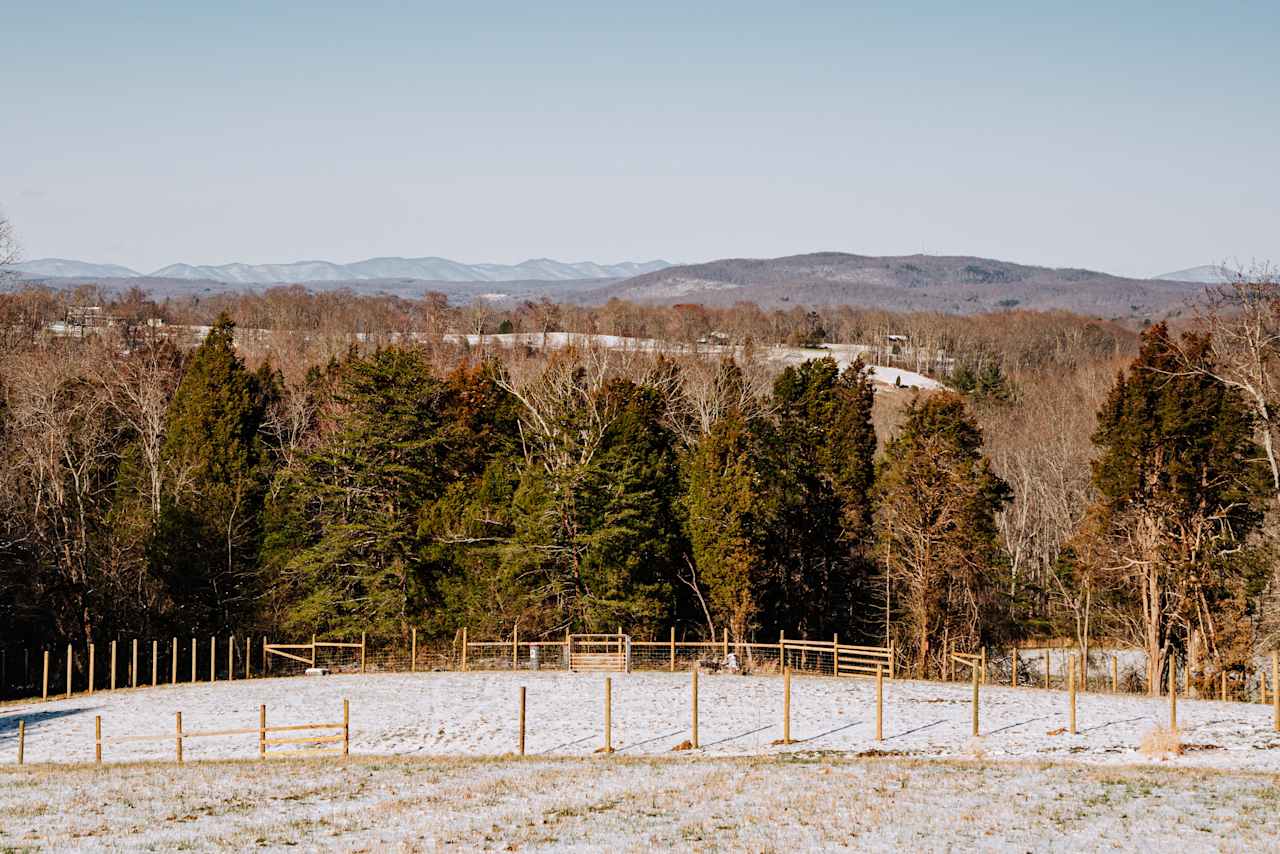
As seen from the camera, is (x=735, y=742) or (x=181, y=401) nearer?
(x=735, y=742)

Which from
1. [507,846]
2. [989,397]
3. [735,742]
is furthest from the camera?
[989,397]

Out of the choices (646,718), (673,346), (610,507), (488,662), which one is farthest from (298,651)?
(673,346)

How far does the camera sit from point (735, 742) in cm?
2920

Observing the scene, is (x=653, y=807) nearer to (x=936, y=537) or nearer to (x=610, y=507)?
(x=610, y=507)

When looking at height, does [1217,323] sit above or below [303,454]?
above

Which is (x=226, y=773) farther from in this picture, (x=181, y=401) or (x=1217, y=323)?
(x=181, y=401)

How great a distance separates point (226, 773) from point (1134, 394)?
3452 cm

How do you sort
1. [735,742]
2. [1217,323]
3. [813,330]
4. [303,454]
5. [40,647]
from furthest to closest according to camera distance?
[813,330] → [303,454] → [40,647] → [1217,323] → [735,742]

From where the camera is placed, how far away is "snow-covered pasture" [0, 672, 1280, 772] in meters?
28.2

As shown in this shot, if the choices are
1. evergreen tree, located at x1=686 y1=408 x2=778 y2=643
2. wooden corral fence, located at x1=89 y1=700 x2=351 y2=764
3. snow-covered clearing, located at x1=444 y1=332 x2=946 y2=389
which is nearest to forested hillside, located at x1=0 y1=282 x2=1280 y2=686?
evergreen tree, located at x1=686 y1=408 x2=778 y2=643

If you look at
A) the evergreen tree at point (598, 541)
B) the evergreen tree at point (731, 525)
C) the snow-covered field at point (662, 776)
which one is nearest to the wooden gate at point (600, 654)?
the evergreen tree at point (598, 541)

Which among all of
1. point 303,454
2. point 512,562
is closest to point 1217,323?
point 512,562

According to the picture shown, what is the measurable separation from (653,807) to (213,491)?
Result: 40784 mm

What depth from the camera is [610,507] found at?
50469mm
